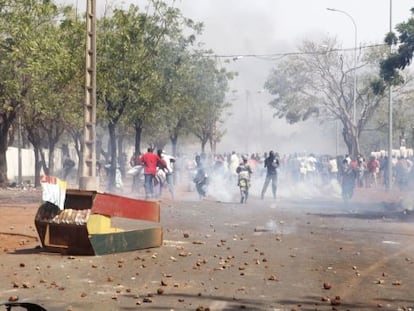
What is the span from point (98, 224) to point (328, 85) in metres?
42.8

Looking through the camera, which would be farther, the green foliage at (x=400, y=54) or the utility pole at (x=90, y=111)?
the green foliage at (x=400, y=54)

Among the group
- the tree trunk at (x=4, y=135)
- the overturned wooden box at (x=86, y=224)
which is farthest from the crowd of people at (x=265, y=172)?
the overturned wooden box at (x=86, y=224)

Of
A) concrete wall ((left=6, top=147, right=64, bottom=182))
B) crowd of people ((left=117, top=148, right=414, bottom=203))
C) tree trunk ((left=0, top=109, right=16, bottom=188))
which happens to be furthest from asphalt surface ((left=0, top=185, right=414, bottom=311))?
concrete wall ((left=6, top=147, right=64, bottom=182))

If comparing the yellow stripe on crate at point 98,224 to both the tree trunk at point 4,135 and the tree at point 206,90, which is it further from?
the tree at point 206,90

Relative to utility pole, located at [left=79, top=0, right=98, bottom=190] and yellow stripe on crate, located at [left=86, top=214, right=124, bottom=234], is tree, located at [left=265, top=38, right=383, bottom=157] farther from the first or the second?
yellow stripe on crate, located at [left=86, top=214, right=124, bottom=234]

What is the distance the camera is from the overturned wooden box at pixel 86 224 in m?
11.0

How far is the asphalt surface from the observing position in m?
7.92

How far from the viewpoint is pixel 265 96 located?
101 metres

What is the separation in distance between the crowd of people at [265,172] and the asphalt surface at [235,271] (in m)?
7.99

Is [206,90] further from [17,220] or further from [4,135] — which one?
[17,220]

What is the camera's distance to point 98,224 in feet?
36.9

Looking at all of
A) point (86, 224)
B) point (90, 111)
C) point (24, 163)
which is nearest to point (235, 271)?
point (86, 224)

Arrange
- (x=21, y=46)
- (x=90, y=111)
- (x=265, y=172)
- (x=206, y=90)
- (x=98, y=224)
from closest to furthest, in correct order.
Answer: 1. (x=98, y=224)
2. (x=90, y=111)
3. (x=21, y=46)
4. (x=265, y=172)
5. (x=206, y=90)

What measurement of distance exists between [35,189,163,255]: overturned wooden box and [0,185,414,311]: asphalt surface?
0.65 ft
